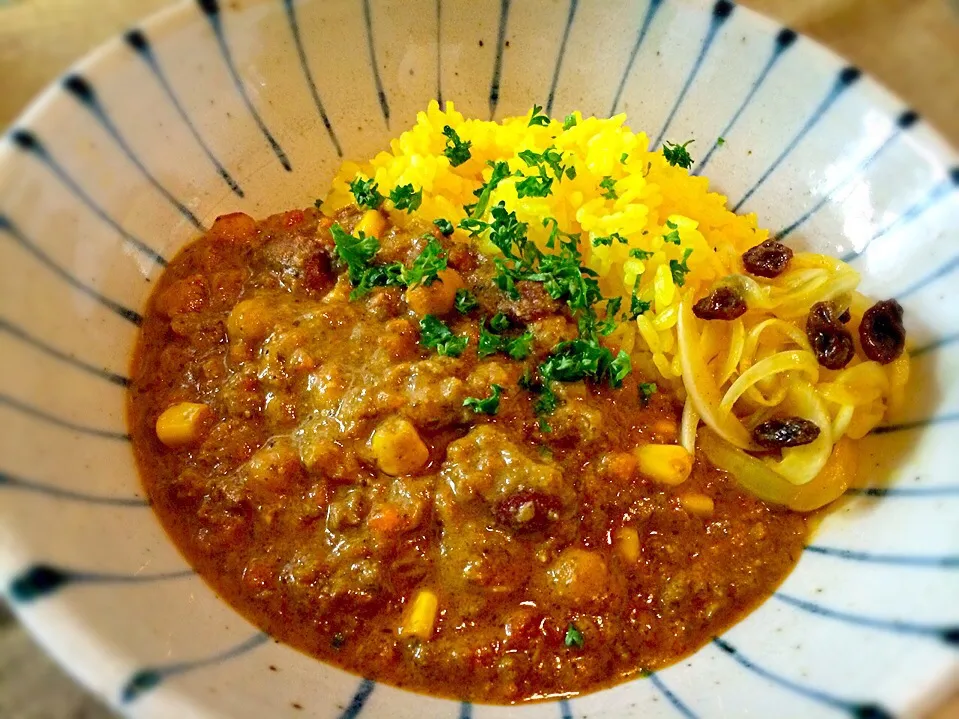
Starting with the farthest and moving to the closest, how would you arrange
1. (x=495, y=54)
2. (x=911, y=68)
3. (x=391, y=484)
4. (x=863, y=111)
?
(x=911, y=68), (x=495, y=54), (x=863, y=111), (x=391, y=484)

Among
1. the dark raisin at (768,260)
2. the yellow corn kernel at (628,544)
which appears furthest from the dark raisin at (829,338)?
the yellow corn kernel at (628,544)

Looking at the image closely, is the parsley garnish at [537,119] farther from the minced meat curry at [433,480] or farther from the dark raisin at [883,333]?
the dark raisin at [883,333]

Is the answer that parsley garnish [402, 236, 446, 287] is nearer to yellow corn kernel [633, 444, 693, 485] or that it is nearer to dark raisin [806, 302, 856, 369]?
yellow corn kernel [633, 444, 693, 485]

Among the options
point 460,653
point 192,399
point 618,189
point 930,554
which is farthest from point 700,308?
point 192,399

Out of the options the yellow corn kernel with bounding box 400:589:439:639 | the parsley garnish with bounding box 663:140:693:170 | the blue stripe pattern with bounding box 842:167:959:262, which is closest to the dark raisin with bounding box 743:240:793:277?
the blue stripe pattern with bounding box 842:167:959:262

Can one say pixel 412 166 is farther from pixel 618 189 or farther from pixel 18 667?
pixel 18 667

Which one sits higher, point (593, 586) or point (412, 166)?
point (412, 166)
